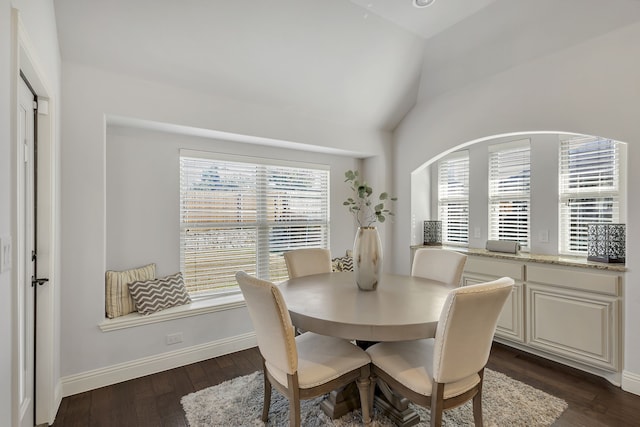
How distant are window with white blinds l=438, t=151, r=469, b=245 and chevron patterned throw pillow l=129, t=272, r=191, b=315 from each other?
10.8 ft

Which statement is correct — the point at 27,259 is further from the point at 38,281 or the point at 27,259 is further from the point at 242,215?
the point at 242,215

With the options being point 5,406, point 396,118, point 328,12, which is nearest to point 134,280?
point 5,406

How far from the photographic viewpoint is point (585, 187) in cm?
310

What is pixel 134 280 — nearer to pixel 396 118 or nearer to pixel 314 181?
pixel 314 181

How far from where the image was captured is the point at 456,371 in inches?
62.0

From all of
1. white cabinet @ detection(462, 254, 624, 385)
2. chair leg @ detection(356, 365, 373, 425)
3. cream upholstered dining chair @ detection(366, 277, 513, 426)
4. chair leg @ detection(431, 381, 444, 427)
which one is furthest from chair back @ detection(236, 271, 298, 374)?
white cabinet @ detection(462, 254, 624, 385)

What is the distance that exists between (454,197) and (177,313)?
11.5ft

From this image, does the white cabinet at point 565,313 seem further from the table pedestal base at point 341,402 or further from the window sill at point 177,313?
the window sill at point 177,313

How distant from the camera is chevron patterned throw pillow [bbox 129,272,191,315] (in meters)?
2.72

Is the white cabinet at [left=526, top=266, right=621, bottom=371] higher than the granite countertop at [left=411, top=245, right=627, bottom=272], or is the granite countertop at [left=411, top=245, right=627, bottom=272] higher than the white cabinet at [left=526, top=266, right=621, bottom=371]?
the granite countertop at [left=411, top=245, right=627, bottom=272]

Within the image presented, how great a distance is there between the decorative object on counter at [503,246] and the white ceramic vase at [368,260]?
6.24ft

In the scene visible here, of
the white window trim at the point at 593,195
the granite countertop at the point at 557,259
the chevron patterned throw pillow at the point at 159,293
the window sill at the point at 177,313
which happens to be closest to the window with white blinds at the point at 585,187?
the white window trim at the point at 593,195

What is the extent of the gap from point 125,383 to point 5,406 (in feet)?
5.13

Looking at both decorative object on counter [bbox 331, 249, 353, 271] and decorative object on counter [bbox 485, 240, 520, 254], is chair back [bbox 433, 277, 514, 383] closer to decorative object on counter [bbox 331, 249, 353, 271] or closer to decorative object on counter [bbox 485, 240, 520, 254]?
decorative object on counter [bbox 485, 240, 520, 254]
